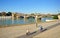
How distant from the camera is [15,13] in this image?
92.5m

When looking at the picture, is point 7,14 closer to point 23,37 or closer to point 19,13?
point 19,13

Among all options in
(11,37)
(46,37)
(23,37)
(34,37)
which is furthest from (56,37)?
(11,37)

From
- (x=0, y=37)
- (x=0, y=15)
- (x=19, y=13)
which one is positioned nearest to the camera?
(x=0, y=37)

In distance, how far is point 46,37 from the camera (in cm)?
1385

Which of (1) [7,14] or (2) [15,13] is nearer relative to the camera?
(2) [15,13]

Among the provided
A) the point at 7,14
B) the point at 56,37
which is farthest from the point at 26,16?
the point at 56,37

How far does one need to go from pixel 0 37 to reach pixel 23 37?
2.17 m

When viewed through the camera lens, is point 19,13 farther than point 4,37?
Yes

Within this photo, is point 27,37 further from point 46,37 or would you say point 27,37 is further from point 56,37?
point 56,37

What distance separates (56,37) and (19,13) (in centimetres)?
7796

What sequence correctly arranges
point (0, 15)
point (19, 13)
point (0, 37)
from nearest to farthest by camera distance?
1. point (0, 37)
2. point (19, 13)
3. point (0, 15)

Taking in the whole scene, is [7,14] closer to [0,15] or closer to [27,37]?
[0,15]

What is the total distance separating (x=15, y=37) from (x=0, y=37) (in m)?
1.41

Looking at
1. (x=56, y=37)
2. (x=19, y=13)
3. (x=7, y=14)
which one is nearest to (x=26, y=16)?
(x=19, y=13)
